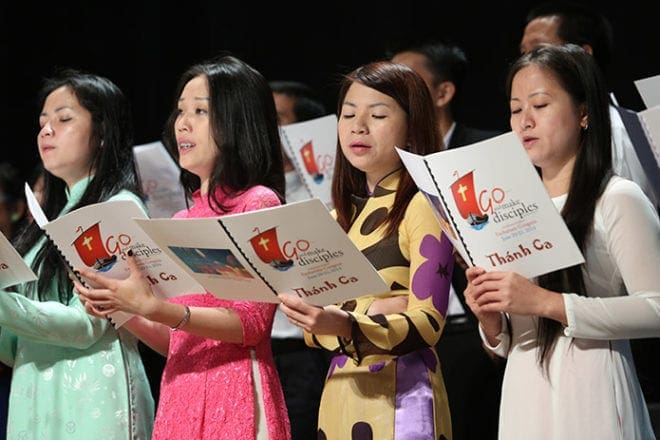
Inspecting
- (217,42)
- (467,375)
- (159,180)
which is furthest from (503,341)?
(217,42)

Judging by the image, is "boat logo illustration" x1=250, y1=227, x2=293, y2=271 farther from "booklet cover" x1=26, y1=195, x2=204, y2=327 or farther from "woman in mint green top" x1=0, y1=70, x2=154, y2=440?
"woman in mint green top" x1=0, y1=70, x2=154, y2=440

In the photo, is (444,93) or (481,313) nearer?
(481,313)

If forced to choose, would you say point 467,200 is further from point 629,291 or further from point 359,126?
point 359,126

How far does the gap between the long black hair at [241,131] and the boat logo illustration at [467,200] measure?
2.20 ft

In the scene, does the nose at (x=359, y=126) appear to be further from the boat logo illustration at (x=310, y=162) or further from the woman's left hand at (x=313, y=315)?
the boat logo illustration at (x=310, y=162)

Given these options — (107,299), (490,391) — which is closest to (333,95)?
(490,391)

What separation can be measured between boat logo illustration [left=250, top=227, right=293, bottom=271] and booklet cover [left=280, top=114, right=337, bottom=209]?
4.52ft

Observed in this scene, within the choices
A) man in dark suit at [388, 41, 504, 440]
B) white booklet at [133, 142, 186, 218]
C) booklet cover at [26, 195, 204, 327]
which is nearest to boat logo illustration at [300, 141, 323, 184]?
white booklet at [133, 142, 186, 218]

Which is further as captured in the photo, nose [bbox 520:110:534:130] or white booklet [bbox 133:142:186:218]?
white booklet [bbox 133:142:186:218]

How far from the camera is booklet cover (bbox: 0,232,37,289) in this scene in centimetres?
238

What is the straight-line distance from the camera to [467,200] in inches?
76.6

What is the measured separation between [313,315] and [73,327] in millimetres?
710

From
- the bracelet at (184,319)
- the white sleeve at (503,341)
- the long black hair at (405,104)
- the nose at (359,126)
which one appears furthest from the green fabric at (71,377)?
the white sleeve at (503,341)

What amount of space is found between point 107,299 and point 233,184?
406mm
